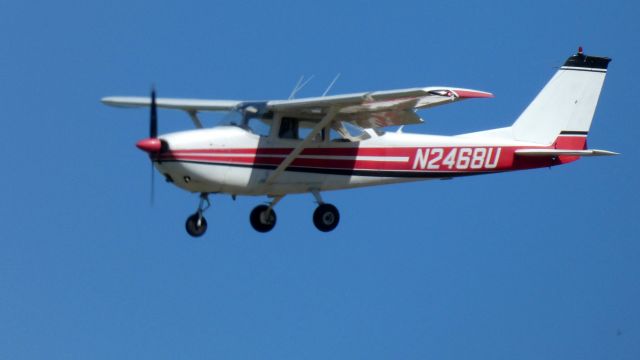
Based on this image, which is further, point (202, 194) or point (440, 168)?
point (440, 168)

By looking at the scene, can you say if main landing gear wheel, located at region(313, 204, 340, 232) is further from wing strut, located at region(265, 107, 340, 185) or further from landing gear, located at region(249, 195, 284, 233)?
wing strut, located at region(265, 107, 340, 185)

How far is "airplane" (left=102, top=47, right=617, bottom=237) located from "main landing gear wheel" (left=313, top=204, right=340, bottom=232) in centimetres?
2

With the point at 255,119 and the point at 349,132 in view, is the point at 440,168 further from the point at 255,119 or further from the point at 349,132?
the point at 255,119

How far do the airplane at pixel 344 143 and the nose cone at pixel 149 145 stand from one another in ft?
0.05

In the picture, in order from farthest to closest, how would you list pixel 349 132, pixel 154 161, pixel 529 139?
1. pixel 529 139
2. pixel 349 132
3. pixel 154 161

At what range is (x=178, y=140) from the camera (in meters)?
22.2

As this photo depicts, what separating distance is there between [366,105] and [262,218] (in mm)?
2799

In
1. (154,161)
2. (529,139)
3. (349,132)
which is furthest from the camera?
(529,139)

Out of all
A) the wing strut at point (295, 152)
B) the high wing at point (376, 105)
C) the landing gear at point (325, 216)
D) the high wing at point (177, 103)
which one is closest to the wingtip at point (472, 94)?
the high wing at point (376, 105)

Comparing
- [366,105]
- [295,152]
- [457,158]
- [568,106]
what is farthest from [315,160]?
[568,106]

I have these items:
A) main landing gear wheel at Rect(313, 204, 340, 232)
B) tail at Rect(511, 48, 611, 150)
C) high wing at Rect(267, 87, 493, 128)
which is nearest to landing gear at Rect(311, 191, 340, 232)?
main landing gear wheel at Rect(313, 204, 340, 232)

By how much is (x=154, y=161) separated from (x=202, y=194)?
1.25 m

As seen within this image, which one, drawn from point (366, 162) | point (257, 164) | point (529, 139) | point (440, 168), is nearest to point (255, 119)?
point (257, 164)

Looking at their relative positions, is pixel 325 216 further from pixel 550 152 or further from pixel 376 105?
pixel 550 152
